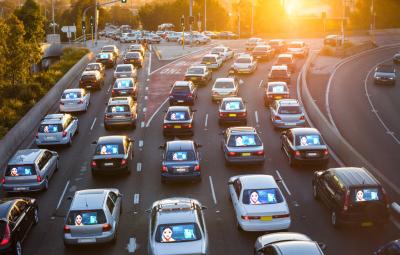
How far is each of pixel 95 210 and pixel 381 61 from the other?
56620 millimetres

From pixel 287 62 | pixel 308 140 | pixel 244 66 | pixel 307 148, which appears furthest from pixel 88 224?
pixel 287 62

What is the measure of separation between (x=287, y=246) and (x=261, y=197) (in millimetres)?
4326

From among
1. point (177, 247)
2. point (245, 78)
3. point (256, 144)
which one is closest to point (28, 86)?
point (245, 78)

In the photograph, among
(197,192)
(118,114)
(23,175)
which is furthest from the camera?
(118,114)

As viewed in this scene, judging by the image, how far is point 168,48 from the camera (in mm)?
73500

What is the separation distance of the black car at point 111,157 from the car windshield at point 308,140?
7.63m

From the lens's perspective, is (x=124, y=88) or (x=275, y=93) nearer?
(x=275, y=93)

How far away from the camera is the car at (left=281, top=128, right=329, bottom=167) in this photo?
24.2 metres

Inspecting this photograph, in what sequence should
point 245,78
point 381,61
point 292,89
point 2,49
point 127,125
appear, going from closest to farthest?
point 127,125 → point 2,49 → point 292,89 → point 245,78 → point 381,61

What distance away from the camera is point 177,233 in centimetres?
1496

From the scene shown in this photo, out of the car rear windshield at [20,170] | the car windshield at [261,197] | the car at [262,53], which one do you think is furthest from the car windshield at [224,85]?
the car windshield at [261,197]

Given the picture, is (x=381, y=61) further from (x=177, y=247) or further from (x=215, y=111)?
(x=177, y=247)

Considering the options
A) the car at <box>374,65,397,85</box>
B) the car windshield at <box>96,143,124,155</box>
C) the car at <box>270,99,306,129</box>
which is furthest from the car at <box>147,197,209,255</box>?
the car at <box>374,65,397,85</box>

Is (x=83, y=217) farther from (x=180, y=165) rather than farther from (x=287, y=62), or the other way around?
(x=287, y=62)
